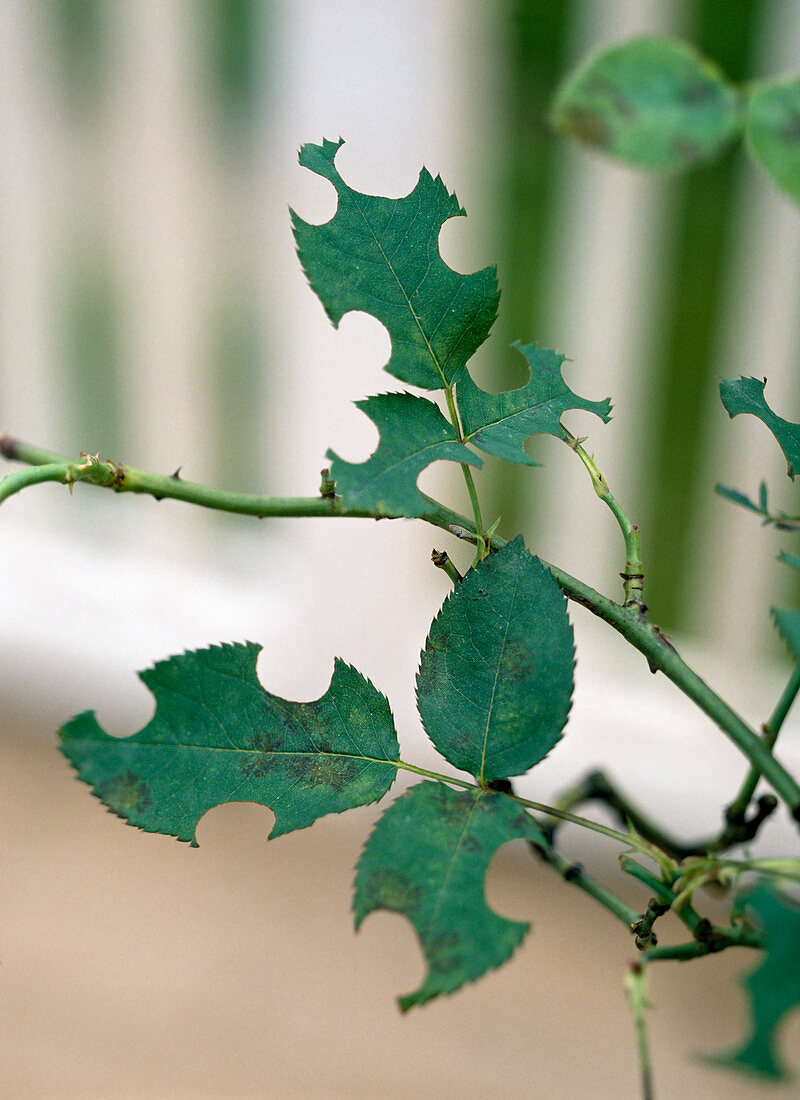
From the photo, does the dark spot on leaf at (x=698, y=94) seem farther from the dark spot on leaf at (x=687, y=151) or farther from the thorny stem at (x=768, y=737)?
the thorny stem at (x=768, y=737)

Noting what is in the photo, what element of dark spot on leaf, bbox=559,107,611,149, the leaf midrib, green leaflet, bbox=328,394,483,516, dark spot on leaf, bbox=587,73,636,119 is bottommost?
green leaflet, bbox=328,394,483,516

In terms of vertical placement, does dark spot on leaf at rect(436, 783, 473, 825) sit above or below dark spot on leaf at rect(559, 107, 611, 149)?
below

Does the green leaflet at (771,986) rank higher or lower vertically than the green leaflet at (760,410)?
lower

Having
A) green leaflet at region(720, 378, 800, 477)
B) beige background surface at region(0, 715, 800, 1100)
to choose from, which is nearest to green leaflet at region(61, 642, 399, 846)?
green leaflet at region(720, 378, 800, 477)

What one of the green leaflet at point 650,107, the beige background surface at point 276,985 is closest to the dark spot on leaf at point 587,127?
the green leaflet at point 650,107

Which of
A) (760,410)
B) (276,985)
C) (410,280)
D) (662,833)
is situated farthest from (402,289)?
(276,985)

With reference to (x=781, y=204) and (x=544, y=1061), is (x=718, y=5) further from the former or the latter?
(x=544, y=1061)

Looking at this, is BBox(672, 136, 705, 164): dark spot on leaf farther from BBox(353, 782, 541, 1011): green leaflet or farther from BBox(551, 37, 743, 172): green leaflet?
BBox(353, 782, 541, 1011): green leaflet

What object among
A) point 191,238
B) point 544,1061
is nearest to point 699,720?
point 544,1061
